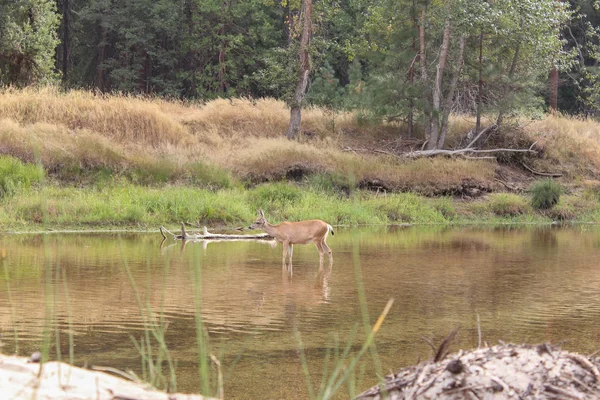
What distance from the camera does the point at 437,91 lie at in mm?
30609

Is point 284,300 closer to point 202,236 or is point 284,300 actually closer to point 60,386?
point 60,386

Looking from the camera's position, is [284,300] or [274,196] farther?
[274,196]

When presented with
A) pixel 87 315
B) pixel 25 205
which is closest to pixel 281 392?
pixel 87 315

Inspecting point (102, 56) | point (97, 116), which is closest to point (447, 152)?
point (97, 116)

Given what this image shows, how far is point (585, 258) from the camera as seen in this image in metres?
17.0

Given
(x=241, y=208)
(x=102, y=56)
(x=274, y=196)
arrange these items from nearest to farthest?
(x=241, y=208), (x=274, y=196), (x=102, y=56)

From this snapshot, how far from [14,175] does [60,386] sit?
19246 millimetres

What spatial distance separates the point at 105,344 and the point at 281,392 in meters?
2.26

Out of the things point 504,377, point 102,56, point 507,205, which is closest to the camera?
point 504,377

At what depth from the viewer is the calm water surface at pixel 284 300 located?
8016mm

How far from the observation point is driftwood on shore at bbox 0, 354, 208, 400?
405cm

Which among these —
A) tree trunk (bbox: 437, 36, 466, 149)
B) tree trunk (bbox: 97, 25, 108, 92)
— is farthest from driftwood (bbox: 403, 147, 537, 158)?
tree trunk (bbox: 97, 25, 108, 92)

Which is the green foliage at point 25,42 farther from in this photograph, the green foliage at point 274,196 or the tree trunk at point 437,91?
the tree trunk at point 437,91

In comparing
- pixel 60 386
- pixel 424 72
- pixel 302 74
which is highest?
pixel 424 72
